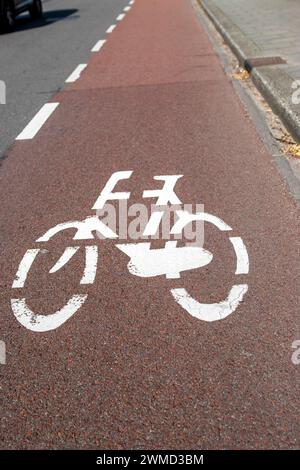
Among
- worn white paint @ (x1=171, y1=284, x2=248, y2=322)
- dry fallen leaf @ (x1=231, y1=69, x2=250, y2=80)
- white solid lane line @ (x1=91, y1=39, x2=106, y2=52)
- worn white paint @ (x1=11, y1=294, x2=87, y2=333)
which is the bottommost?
white solid lane line @ (x1=91, y1=39, x2=106, y2=52)

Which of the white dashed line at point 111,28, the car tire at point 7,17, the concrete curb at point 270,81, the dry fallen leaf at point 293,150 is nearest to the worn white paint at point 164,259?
the dry fallen leaf at point 293,150

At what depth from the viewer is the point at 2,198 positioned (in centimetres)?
480

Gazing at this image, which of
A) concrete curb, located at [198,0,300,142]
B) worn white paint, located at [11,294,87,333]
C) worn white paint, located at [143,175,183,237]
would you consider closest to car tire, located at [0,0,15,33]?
concrete curb, located at [198,0,300,142]

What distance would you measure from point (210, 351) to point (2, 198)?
2718mm

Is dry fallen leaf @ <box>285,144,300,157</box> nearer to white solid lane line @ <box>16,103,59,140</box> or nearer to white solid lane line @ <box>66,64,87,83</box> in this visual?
white solid lane line @ <box>16,103,59,140</box>

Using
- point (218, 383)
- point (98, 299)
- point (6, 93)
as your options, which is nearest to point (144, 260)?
point (98, 299)

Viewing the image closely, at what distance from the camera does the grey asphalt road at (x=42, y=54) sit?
296 inches

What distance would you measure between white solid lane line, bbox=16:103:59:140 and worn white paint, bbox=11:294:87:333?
11.7 feet

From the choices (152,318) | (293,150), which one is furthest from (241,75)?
(152,318)

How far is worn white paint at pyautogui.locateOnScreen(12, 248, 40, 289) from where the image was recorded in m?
3.49

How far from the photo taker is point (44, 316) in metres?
3.14

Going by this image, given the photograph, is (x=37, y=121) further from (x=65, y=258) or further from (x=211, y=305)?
(x=211, y=305)

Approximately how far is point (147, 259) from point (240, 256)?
60 centimetres

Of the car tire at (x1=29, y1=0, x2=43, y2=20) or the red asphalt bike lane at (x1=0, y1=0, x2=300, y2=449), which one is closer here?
the red asphalt bike lane at (x1=0, y1=0, x2=300, y2=449)
